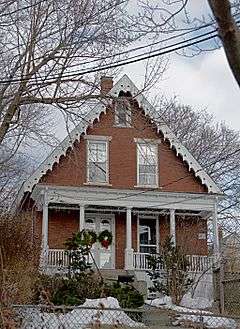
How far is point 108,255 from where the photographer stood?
25609 millimetres

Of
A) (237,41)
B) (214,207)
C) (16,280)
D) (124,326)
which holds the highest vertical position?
(214,207)

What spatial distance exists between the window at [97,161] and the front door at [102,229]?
5.60ft

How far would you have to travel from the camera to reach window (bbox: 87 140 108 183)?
83.9ft

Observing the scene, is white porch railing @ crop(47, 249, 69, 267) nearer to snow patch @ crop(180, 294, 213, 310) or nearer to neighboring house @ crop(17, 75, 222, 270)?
neighboring house @ crop(17, 75, 222, 270)

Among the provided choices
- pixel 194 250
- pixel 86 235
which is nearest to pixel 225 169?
pixel 194 250

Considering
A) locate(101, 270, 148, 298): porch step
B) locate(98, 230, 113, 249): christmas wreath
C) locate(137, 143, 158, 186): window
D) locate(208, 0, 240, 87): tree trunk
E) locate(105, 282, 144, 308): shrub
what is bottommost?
locate(105, 282, 144, 308): shrub

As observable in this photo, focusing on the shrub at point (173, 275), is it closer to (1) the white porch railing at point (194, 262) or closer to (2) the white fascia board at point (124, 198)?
(1) the white porch railing at point (194, 262)

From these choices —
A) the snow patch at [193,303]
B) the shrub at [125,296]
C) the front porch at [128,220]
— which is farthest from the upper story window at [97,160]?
the shrub at [125,296]

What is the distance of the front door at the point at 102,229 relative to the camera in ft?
82.9

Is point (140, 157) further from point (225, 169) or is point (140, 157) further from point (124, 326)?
point (124, 326)

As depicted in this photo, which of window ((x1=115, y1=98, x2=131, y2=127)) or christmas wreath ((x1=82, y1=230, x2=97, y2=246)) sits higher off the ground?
window ((x1=115, y1=98, x2=131, y2=127))

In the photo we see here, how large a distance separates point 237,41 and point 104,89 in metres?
14.4

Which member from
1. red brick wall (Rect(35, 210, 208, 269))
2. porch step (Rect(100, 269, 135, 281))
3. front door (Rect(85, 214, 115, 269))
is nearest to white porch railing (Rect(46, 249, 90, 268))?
porch step (Rect(100, 269, 135, 281))

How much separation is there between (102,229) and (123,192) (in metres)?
2.19
